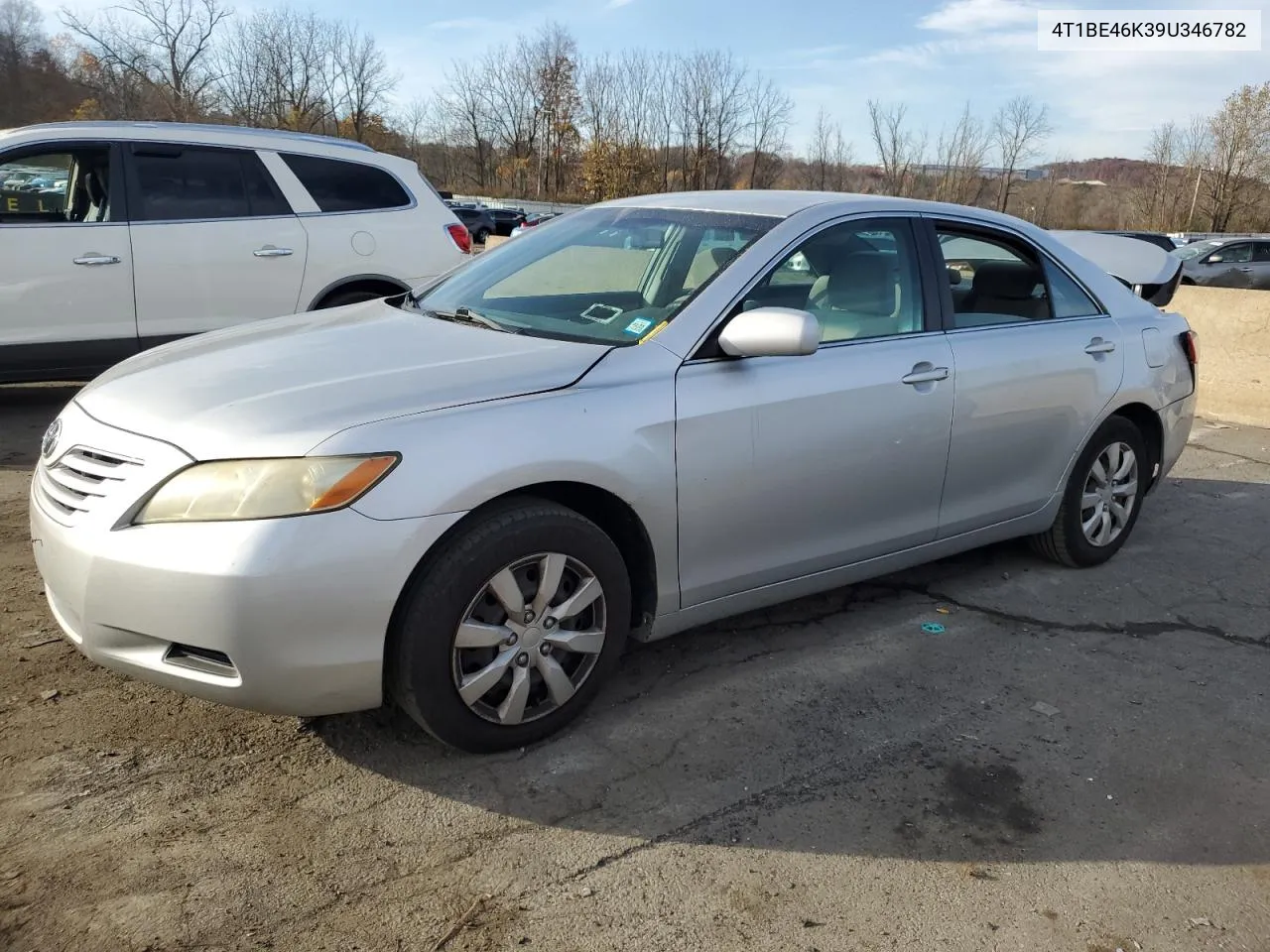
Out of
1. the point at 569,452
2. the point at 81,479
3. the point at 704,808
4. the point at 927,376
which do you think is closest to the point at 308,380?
the point at 81,479

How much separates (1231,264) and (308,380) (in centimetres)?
2375

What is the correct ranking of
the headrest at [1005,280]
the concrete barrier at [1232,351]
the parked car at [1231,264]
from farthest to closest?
1. the parked car at [1231,264]
2. the concrete barrier at [1232,351]
3. the headrest at [1005,280]

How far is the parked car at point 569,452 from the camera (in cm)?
254

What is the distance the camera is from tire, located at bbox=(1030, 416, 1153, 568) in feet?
14.9

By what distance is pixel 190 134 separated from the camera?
6684 millimetres

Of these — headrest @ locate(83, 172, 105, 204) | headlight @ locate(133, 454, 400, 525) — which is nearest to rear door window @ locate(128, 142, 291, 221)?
headrest @ locate(83, 172, 105, 204)

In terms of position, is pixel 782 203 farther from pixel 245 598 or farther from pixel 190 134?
pixel 190 134

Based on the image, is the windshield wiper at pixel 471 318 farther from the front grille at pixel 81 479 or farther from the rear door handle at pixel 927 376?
the rear door handle at pixel 927 376

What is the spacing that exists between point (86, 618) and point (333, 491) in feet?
2.51

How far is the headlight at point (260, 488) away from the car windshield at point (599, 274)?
101cm

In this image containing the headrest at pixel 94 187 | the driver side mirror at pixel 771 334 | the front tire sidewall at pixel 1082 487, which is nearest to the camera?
the driver side mirror at pixel 771 334

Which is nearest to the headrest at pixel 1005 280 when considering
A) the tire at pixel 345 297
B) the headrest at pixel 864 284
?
the headrest at pixel 864 284

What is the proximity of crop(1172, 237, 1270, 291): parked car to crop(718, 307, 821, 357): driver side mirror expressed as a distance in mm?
21842

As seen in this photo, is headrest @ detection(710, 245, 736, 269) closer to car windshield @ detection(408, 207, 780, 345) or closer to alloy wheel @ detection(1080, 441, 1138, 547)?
car windshield @ detection(408, 207, 780, 345)
